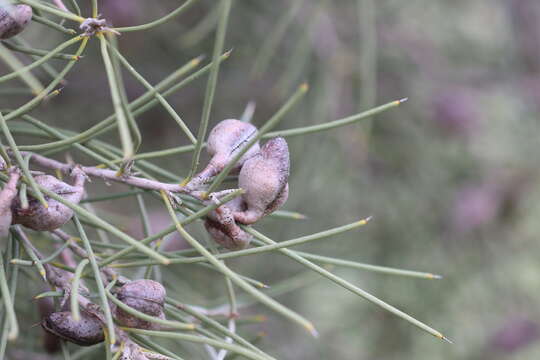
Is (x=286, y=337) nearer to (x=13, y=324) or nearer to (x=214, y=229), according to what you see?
(x=214, y=229)

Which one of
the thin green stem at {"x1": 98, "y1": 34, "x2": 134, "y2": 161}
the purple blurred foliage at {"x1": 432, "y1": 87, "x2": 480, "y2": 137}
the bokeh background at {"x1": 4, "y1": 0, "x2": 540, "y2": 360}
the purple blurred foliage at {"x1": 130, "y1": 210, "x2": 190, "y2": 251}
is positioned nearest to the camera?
the thin green stem at {"x1": 98, "y1": 34, "x2": 134, "y2": 161}

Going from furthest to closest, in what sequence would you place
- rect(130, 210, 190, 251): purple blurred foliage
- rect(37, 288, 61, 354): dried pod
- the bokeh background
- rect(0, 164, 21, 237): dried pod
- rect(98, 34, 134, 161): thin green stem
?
the bokeh background, rect(130, 210, 190, 251): purple blurred foliage, rect(37, 288, 61, 354): dried pod, rect(0, 164, 21, 237): dried pod, rect(98, 34, 134, 161): thin green stem

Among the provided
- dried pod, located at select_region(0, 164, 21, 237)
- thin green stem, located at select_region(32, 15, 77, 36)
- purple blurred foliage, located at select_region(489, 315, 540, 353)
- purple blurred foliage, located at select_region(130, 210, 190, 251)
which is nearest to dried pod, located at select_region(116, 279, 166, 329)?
dried pod, located at select_region(0, 164, 21, 237)

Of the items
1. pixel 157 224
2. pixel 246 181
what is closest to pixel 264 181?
pixel 246 181

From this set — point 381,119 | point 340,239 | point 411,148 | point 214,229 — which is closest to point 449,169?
point 411,148

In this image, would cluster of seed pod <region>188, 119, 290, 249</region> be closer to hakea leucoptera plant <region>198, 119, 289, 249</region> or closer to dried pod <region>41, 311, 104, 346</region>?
hakea leucoptera plant <region>198, 119, 289, 249</region>
